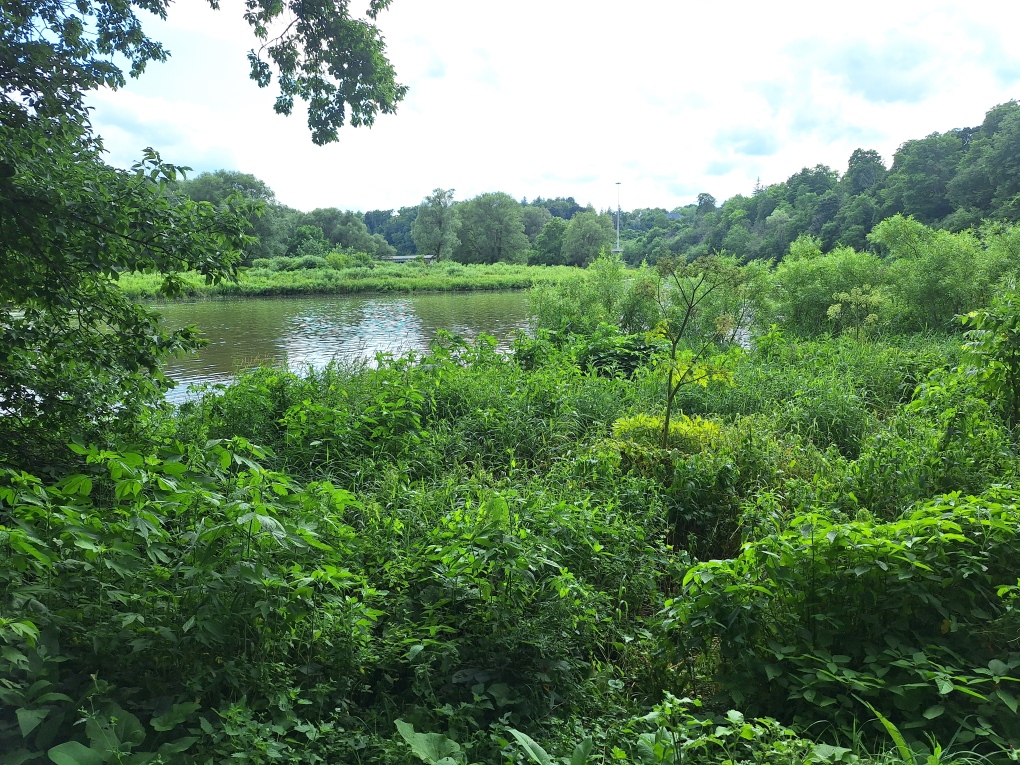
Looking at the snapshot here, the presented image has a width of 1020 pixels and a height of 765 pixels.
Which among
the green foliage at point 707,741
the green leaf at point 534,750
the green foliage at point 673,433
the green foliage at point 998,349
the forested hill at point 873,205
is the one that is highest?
the forested hill at point 873,205

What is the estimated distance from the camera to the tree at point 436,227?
5716 cm

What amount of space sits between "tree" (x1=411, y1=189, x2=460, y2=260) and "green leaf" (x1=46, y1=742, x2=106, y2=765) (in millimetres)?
57441

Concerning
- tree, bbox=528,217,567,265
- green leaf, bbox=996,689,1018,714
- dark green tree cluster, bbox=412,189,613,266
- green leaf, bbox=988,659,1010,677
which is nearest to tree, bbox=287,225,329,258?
dark green tree cluster, bbox=412,189,613,266

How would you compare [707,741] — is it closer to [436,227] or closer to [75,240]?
[75,240]

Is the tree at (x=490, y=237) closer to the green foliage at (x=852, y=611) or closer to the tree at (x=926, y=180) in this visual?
the tree at (x=926, y=180)

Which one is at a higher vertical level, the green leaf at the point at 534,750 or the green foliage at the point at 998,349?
the green foliage at the point at 998,349

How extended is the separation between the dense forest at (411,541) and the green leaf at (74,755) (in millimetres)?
15

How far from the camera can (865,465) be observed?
164 inches

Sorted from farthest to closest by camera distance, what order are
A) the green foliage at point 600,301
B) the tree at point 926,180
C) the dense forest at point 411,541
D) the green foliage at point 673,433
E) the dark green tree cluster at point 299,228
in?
the dark green tree cluster at point 299,228 → the tree at point 926,180 → the green foliage at point 600,301 → the green foliage at point 673,433 → the dense forest at point 411,541

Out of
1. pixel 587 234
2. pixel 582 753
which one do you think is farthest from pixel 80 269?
pixel 587 234

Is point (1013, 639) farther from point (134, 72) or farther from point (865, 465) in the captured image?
point (134, 72)

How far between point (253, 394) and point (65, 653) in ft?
13.7

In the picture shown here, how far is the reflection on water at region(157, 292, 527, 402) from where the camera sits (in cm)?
1252

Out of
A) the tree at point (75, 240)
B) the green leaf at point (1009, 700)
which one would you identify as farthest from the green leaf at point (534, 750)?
the tree at point (75, 240)
